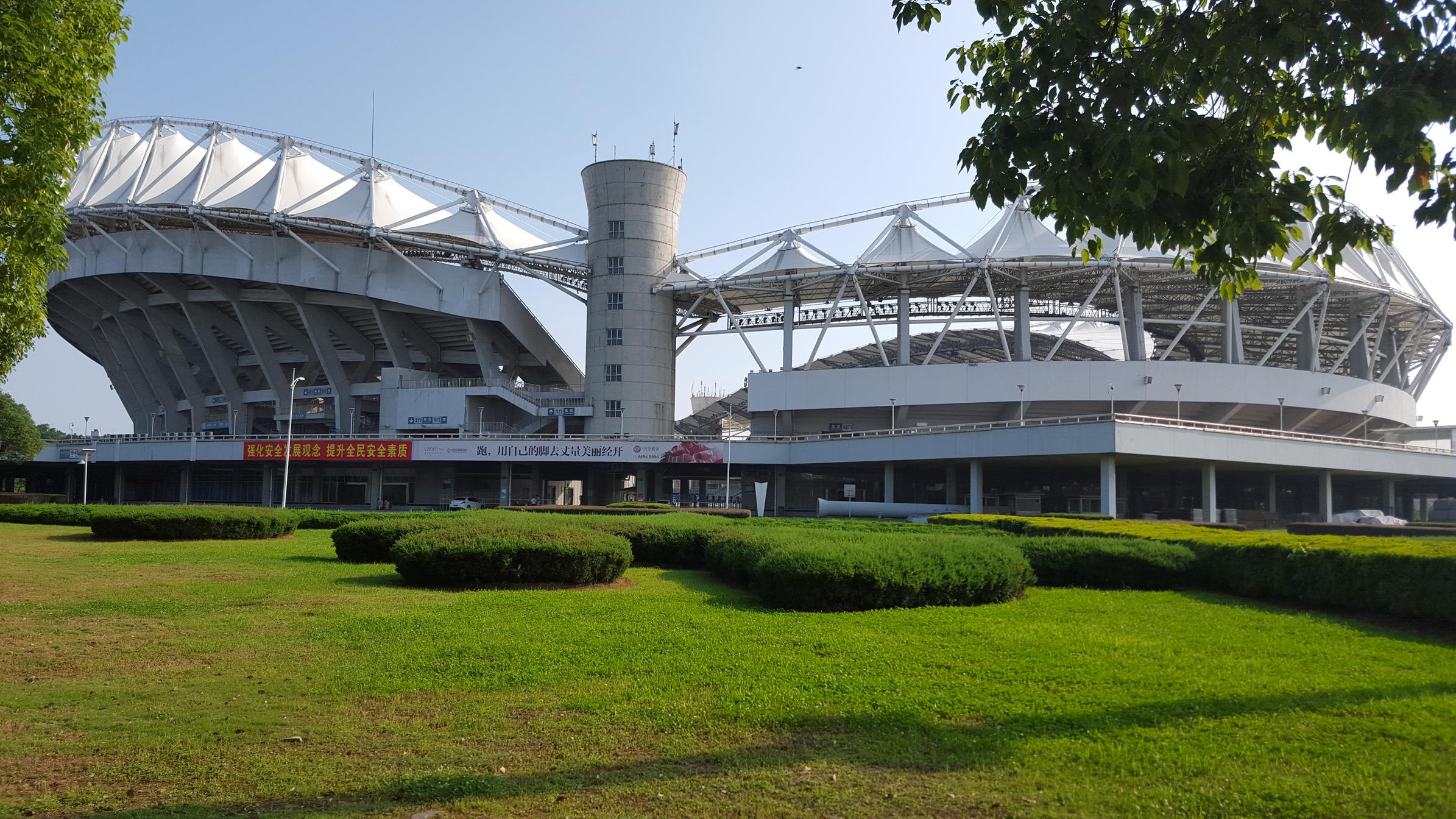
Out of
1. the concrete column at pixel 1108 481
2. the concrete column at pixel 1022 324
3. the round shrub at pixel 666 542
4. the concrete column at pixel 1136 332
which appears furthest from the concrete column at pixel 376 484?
the round shrub at pixel 666 542

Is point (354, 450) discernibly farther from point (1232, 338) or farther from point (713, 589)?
point (1232, 338)

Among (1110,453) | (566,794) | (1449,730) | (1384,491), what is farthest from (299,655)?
(1384,491)

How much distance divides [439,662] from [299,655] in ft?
5.21

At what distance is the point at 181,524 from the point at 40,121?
16298 millimetres

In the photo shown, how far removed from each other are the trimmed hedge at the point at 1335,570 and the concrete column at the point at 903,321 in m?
47.2

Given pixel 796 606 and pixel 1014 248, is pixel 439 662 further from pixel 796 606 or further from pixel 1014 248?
pixel 1014 248

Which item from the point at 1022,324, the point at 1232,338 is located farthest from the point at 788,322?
the point at 1232,338

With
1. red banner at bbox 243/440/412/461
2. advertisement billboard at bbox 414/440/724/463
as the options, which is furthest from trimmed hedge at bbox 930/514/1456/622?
red banner at bbox 243/440/412/461

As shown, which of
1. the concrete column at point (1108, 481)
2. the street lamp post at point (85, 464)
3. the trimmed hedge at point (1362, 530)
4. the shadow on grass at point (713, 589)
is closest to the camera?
the shadow on grass at point (713, 589)

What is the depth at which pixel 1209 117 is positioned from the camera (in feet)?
23.1

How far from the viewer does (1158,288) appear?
65812 millimetres

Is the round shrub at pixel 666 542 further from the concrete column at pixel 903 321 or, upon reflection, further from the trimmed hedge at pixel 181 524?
the concrete column at pixel 903 321

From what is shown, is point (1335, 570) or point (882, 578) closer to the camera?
point (882, 578)

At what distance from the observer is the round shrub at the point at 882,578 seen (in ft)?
40.5
